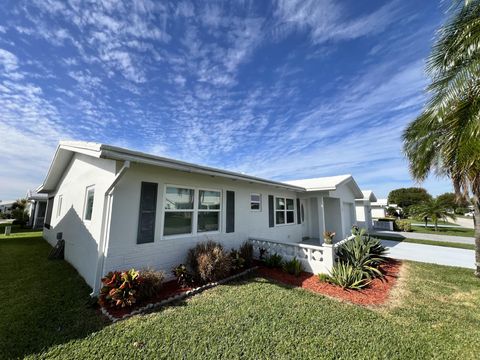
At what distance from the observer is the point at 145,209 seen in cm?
558

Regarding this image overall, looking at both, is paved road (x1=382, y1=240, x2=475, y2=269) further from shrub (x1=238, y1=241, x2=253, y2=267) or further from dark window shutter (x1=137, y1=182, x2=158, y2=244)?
dark window shutter (x1=137, y1=182, x2=158, y2=244)

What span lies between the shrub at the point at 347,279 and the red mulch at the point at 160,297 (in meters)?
4.50

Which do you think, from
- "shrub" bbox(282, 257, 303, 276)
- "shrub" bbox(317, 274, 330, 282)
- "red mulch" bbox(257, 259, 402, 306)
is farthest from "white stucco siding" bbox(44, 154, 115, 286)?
"shrub" bbox(317, 274, 330, 282)

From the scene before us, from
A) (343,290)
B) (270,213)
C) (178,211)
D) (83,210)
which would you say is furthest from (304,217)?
(83,210)

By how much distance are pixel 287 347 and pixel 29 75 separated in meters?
10.6

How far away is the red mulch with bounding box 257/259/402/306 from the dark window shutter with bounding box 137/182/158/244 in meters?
4.09

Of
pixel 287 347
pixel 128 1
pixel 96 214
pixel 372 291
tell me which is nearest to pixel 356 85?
pixel 372 291

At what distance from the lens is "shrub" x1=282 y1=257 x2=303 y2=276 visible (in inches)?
281

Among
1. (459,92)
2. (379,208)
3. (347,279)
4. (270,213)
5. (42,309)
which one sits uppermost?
(459,92)

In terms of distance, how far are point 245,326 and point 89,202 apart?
6.31m

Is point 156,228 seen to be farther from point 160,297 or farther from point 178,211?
point 160,297

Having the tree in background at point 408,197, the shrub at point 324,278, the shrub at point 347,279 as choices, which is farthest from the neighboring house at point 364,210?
the tree in background at point 408,197

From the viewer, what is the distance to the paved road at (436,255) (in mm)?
9094

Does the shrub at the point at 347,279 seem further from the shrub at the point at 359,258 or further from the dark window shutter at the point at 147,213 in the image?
the dark window shutter at the point at 147,213
